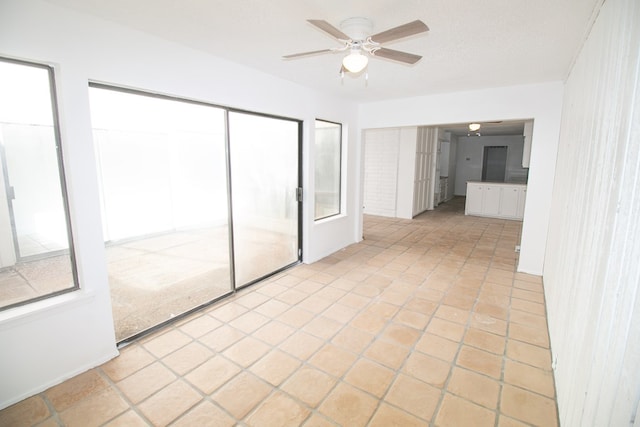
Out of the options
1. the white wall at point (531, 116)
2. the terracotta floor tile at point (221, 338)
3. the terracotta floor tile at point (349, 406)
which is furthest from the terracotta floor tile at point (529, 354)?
the terracotta floor tile at point (221, 338)

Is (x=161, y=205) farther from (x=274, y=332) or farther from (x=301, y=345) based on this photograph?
(x=301, y=345)

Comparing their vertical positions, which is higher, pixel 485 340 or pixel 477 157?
pixel 477 157

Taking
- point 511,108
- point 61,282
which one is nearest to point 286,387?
point 61,282

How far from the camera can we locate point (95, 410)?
176 centimetres

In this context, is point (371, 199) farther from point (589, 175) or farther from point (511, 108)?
point (589, 175)

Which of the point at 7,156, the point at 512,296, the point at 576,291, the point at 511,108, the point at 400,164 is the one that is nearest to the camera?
the point at 576,291

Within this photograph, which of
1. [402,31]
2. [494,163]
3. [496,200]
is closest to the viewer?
[402,31]

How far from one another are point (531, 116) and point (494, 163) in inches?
367

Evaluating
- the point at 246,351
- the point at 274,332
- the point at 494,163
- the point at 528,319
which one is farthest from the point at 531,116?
the point at 494,163

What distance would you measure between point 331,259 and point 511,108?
3157 millimetres

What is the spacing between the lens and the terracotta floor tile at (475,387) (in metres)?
1.85

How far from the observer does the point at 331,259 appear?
4.43 m

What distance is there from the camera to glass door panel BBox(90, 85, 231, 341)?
10.3ft

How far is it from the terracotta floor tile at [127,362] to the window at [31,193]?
0.64m
